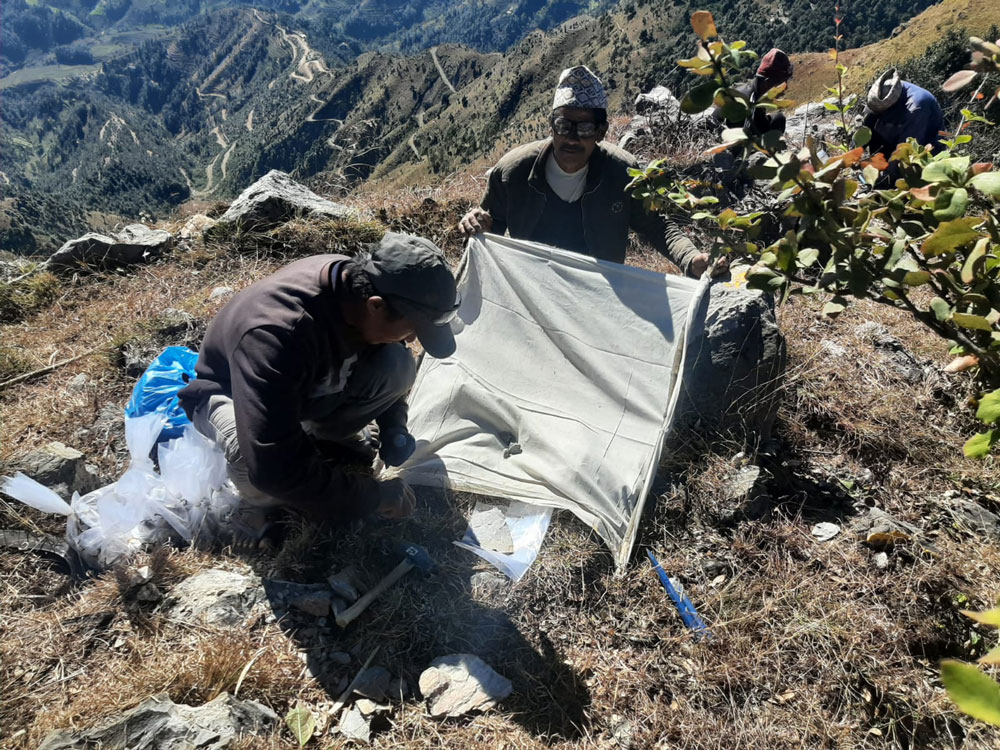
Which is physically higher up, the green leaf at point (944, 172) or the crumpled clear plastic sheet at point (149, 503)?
the green leaf at point (944, 172)

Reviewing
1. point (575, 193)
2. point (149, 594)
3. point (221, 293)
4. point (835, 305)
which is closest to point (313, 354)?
point (149, 594)

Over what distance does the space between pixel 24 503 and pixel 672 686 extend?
8.54ft

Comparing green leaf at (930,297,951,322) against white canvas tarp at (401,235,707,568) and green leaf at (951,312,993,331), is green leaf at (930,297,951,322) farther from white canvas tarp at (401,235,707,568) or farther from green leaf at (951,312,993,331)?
white canvas tarp at (401,235,707,568)

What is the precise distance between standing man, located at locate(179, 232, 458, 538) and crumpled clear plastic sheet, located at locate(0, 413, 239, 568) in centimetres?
15

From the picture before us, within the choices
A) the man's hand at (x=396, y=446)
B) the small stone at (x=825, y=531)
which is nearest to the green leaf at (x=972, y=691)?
the small stone at (x=825, y=531)

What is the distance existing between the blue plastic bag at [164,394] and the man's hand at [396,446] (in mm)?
916

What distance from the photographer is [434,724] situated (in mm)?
1728

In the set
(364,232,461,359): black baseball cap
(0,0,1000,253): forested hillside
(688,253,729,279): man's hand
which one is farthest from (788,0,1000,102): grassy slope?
(364,232,461,359): black baseball cap

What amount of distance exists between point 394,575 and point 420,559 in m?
0.11

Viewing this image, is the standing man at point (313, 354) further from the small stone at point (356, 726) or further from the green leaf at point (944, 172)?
the green leaf at point (944, 172)

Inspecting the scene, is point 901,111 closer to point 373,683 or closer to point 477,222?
point 477,222

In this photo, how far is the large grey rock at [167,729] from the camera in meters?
Result: 1.40

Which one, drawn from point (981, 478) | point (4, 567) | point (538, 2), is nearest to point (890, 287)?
point (981, 478)

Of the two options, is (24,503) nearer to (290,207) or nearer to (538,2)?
(290,207)
